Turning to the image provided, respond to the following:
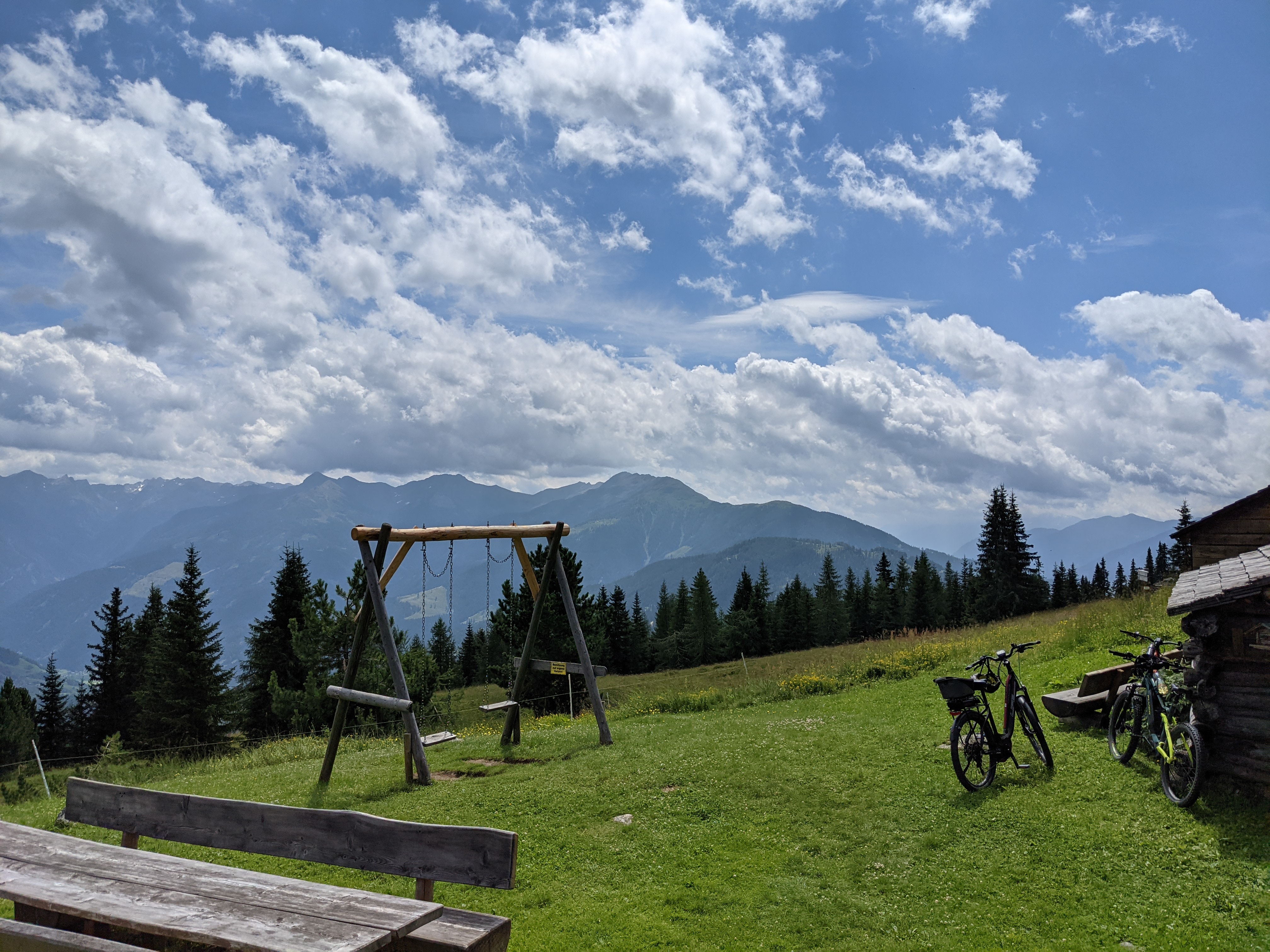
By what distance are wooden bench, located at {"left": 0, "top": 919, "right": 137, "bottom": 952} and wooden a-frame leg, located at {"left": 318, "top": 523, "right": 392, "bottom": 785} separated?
8.59 metres

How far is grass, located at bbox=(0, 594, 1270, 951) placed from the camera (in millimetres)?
6578

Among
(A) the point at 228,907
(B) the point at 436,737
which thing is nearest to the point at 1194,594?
(A) the point at 228,907

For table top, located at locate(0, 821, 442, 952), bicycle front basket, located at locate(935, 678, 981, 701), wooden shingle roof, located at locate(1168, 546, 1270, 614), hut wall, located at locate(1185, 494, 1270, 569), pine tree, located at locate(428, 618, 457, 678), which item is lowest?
pine tree, located at locate(428, 618, 457, 678)

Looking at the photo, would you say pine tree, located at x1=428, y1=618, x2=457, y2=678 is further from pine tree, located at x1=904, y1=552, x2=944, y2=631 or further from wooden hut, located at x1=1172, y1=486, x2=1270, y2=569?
wooden hut, located at x1=1172, y1=486, x2=1270, y2=569

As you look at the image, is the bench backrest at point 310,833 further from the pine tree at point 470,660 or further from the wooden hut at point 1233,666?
the pine tree at point 470,660

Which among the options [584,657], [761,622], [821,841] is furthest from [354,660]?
[761,622]

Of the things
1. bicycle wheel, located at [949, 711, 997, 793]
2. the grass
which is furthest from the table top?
bicycle wheel, located at [949, 711, 997, 793]

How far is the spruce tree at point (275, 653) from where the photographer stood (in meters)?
45.8

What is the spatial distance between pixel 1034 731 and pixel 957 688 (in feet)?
5.72

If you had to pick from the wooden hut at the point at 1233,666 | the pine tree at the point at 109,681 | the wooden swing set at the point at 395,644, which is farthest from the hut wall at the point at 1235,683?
the pine tree at the point at 109,681

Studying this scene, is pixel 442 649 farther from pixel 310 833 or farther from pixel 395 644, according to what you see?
pixel 310 833

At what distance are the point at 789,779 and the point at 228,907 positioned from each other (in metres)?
8.67

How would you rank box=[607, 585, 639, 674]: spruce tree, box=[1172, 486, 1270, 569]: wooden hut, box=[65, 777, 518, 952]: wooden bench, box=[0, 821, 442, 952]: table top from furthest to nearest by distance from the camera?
box=[607, 585, 639, 674]: spruce tree → box=[1172, 486, 1270, 569]: wooden hut → box=[65, 777, 518, 952]: wooden bench → box=[0, 821, 442, 952]: table top

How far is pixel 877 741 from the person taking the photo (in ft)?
43.7
